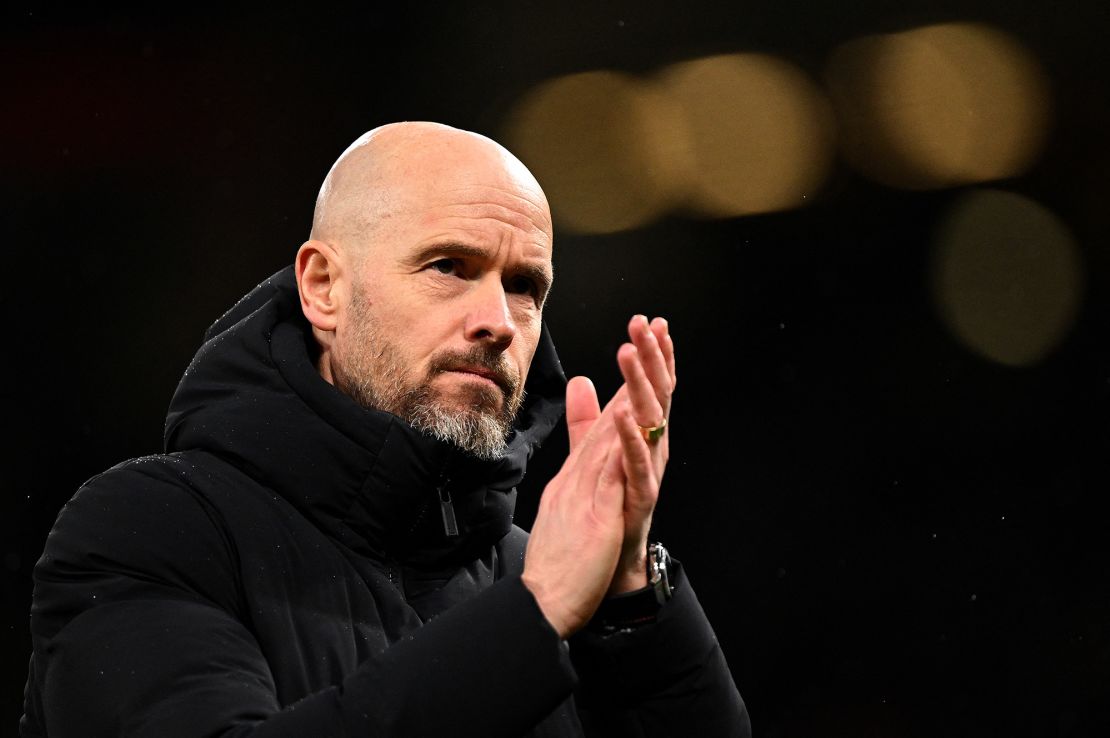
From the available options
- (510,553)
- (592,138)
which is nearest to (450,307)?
(510,553)

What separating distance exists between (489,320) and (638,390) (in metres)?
0.35

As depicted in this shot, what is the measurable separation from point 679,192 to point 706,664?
1.94 meters

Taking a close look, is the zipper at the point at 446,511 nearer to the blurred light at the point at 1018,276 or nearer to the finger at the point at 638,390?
the finger at the point at 638,390

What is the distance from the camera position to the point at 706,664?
54.5 inches

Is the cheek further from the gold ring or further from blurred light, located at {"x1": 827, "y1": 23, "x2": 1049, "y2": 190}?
blurred light, located at {"x1": 827, "y1": 23, "x2": 1049, "y2": 190}

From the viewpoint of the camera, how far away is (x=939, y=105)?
3.14 meters

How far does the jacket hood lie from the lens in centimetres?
136

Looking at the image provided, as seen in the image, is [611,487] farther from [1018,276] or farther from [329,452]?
[1018,276]

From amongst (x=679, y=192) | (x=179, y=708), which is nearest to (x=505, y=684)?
(x=179, y=708)

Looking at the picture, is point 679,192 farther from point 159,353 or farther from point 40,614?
point 40,614

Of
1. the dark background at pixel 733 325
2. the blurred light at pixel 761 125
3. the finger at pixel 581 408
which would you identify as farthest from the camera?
the blurred light at pixel 761 125

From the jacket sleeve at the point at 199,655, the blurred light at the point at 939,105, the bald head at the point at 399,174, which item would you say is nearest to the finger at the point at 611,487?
the jacket sleeve at the point at 199,655

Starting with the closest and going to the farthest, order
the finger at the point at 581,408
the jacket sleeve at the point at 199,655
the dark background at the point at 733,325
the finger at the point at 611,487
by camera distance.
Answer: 1. the jacket sleeve at the point at 199,655
2. the finger at the point at 611,487
3. the finger at the point at 581,408
4. the dark background at the point at 733,325

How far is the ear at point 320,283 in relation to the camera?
1.58 metres
